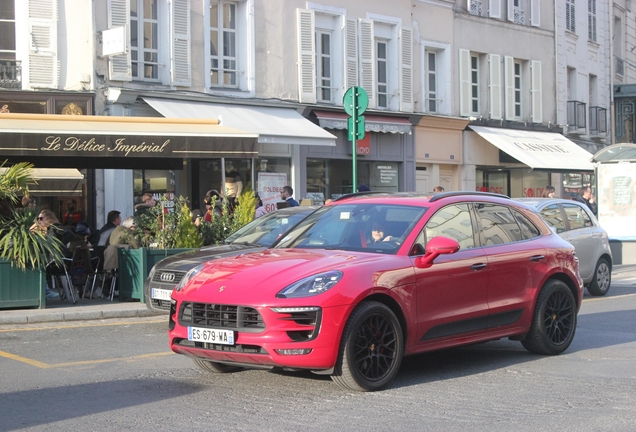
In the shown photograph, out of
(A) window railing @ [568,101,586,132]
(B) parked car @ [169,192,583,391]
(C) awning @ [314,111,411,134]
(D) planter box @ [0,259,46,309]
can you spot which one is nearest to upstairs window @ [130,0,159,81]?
(C) awning @ [314,111,411,134]

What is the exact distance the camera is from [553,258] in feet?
29.3

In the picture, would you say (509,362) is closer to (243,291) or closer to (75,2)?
(243,291)

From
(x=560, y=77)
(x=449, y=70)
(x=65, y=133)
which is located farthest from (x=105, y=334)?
(x=560, y=77)

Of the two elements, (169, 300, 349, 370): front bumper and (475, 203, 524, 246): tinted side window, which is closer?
(169, 300, 349, 370): front bumper

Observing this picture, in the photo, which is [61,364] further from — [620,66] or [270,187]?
[620,66]

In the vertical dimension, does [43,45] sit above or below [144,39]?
below

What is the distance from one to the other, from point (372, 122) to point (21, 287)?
1380cm

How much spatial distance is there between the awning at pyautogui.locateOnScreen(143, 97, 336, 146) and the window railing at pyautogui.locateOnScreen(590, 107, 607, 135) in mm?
16843

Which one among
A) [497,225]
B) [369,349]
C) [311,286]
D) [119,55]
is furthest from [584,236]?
[119,55]

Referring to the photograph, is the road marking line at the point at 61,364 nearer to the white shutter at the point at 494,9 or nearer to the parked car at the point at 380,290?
the parked car at the point at 380,290

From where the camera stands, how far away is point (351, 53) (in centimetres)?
2533

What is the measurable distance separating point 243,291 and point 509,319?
2.83 metres

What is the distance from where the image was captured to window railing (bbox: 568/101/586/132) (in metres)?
33.9

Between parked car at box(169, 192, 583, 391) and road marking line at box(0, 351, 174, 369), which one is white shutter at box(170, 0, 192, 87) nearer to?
road marking line at box(0, 351, 174, 369)
